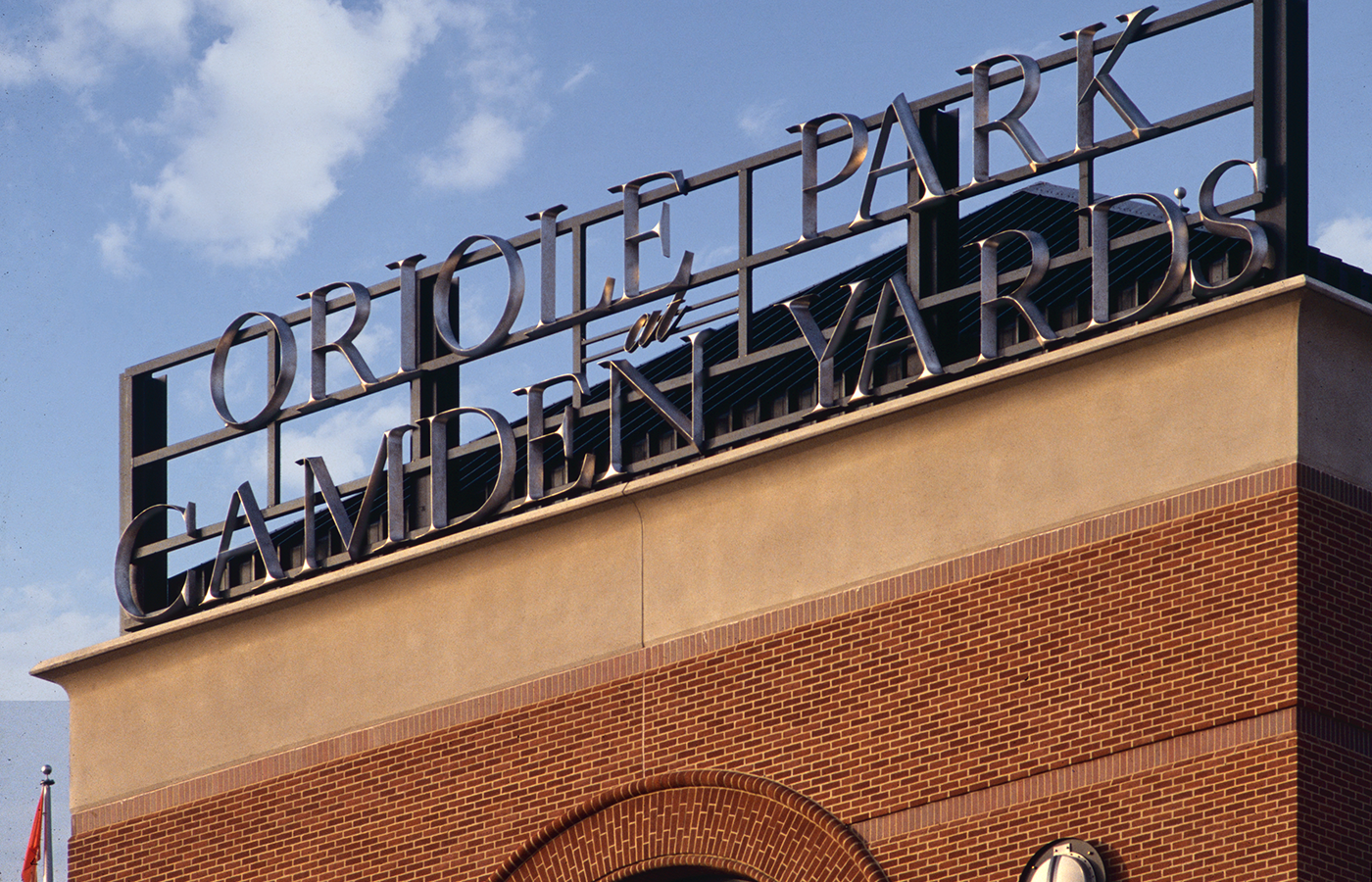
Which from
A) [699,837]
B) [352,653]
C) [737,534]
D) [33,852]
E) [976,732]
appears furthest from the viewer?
[33,852]

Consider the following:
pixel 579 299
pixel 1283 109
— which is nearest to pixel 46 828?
pixel 579 299

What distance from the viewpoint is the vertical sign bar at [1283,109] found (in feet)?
74.2

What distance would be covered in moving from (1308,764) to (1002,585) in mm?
3225

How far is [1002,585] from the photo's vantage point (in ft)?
75.3

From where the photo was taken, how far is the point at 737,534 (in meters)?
24.8

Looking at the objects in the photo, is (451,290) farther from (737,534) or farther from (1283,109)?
(1283,109)

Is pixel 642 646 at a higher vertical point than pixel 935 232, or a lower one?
lower

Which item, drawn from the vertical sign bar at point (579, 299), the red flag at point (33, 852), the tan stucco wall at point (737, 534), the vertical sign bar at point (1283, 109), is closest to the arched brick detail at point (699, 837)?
the tan stucco wall at point (737, 534)

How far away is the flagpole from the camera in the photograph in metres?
39.5

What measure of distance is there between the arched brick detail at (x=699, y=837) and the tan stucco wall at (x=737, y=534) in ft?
5.02

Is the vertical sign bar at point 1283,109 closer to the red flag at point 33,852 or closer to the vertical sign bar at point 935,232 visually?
the vertical sign bar at point 935,232

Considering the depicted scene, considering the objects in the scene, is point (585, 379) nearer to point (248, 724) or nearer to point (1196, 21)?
point (248, 724)

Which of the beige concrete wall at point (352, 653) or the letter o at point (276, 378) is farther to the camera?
the letter o at point (276, 378)

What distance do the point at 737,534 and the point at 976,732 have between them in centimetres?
326
